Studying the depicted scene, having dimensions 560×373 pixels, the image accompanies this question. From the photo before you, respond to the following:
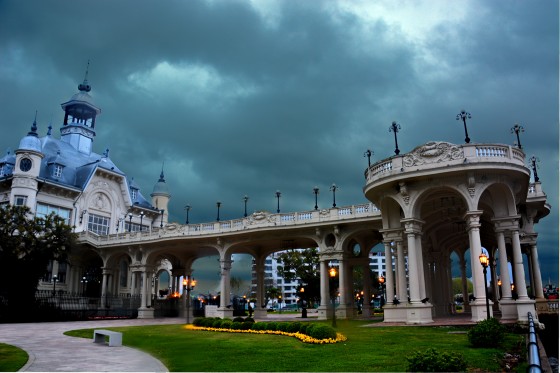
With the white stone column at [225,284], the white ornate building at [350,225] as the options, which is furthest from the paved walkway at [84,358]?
the white stone column at [225,284]

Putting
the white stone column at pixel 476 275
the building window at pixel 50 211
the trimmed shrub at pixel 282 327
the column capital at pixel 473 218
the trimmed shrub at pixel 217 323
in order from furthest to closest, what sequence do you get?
Result: the building window at pixel 50 211
the trimmed shrub at pixel 217 323
the column capital at pixel 473 218
the white stone column at pixel 476 275
the trimmed shrub at pixel 282 327

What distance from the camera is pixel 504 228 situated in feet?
87.5

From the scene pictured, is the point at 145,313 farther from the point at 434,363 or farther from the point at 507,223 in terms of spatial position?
the point at 434,363

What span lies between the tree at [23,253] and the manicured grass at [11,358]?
24.6m

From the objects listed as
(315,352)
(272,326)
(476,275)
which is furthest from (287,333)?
(476,275)

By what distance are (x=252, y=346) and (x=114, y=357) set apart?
5.06m

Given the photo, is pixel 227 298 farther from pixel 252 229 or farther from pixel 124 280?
pixel 124 280

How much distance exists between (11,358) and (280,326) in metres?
12.4

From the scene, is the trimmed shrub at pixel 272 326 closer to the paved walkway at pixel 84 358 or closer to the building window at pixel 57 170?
the paved walkway at pixel 84 358

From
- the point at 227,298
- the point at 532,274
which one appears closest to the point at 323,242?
the point at 227,298

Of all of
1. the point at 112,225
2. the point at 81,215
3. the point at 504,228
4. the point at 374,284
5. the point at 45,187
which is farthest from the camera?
the point at 374,284

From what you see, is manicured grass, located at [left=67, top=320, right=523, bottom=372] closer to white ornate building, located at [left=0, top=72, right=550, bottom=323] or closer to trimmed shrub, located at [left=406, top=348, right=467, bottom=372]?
trimmed shrub, located at [left=406, top=348, right=467, bottom=372]

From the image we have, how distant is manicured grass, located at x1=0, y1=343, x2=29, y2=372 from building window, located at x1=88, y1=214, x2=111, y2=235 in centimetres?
4308

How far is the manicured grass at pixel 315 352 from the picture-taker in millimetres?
12062
